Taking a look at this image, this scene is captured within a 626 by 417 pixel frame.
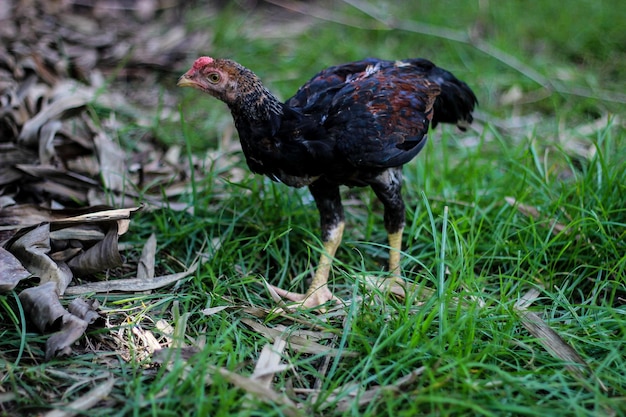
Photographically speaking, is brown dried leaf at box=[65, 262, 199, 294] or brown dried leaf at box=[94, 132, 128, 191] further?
brown dried leaf at box=[94, 132, 128, 191]

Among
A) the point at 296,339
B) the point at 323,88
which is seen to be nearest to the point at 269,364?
the point at 296,339

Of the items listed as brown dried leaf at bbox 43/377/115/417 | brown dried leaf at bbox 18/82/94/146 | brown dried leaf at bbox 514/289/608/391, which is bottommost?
brown dried leaf at bbox 43/377/115/417

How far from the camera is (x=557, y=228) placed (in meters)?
3.40

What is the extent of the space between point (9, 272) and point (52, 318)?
324mm

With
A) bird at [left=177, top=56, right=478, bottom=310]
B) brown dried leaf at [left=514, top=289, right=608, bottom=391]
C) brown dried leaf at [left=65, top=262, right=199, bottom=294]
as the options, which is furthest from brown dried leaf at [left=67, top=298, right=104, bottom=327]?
brown dried leaf at [left=514, top=289, right=608, bottom=391]

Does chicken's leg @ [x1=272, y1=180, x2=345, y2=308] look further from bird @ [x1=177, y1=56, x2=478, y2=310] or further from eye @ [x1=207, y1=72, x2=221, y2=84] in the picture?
eye @ [x1=207, y1=72, x2=221, y2=84]

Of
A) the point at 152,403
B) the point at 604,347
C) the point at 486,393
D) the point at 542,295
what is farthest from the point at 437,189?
the point at 152,403

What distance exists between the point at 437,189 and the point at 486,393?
1.80 meters

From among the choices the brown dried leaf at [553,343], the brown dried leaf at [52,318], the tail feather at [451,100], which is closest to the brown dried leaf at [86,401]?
the brown dried leaf at [52,318]

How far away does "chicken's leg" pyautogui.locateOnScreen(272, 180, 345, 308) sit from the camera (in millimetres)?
3102

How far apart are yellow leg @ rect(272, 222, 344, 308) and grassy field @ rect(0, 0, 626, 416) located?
0.21 feet

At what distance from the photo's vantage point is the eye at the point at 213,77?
2.78m

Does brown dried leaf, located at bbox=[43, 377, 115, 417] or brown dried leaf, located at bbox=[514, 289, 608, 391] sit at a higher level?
brown dried leaf, located at bbox=[514, 289, 608, 391]

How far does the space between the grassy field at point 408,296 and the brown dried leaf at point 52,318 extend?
0.06 meters
